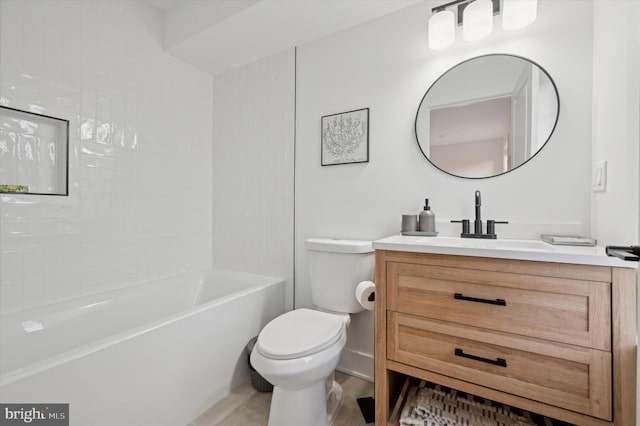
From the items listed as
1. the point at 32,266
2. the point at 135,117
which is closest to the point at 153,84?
the point at 135,117

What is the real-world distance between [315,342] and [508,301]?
772 millimetres

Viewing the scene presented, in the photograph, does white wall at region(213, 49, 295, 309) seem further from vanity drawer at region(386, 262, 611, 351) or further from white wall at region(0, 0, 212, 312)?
vanity drawer at region(386, 262, 611, 351)

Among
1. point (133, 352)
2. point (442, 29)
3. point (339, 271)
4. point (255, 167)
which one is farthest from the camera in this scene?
point (255, 167)

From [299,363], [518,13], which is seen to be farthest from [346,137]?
[299,363]

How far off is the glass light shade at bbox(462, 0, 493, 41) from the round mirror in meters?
0.12

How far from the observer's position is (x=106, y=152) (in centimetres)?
191

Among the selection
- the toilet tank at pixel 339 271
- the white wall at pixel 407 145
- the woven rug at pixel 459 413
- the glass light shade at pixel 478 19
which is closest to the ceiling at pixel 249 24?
the white wall at pixel 407 145

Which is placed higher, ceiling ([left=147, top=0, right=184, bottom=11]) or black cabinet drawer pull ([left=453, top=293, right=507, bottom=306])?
ceiling ([left=147, top=0, right=184, bottom=11])

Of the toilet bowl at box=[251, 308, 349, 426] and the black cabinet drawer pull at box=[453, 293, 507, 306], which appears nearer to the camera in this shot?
the black cabinet drawer pull at box=[453, 293, 507, 306]

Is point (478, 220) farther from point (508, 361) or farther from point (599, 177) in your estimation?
point (508, 361)

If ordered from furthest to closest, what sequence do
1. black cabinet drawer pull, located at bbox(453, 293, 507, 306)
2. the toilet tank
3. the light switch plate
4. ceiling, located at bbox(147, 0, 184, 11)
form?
ceiling, located at bbox(147, 0, 184, 11) → the toilet tank → the light switch plate → black cabinet drawer pull, located at bbox(453, 293, 507, 306)

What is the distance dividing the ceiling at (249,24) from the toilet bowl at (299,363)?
5.92 feet

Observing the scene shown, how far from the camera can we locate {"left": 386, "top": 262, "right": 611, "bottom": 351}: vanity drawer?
91cm

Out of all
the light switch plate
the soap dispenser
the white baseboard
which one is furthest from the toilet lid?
the light switch plate
